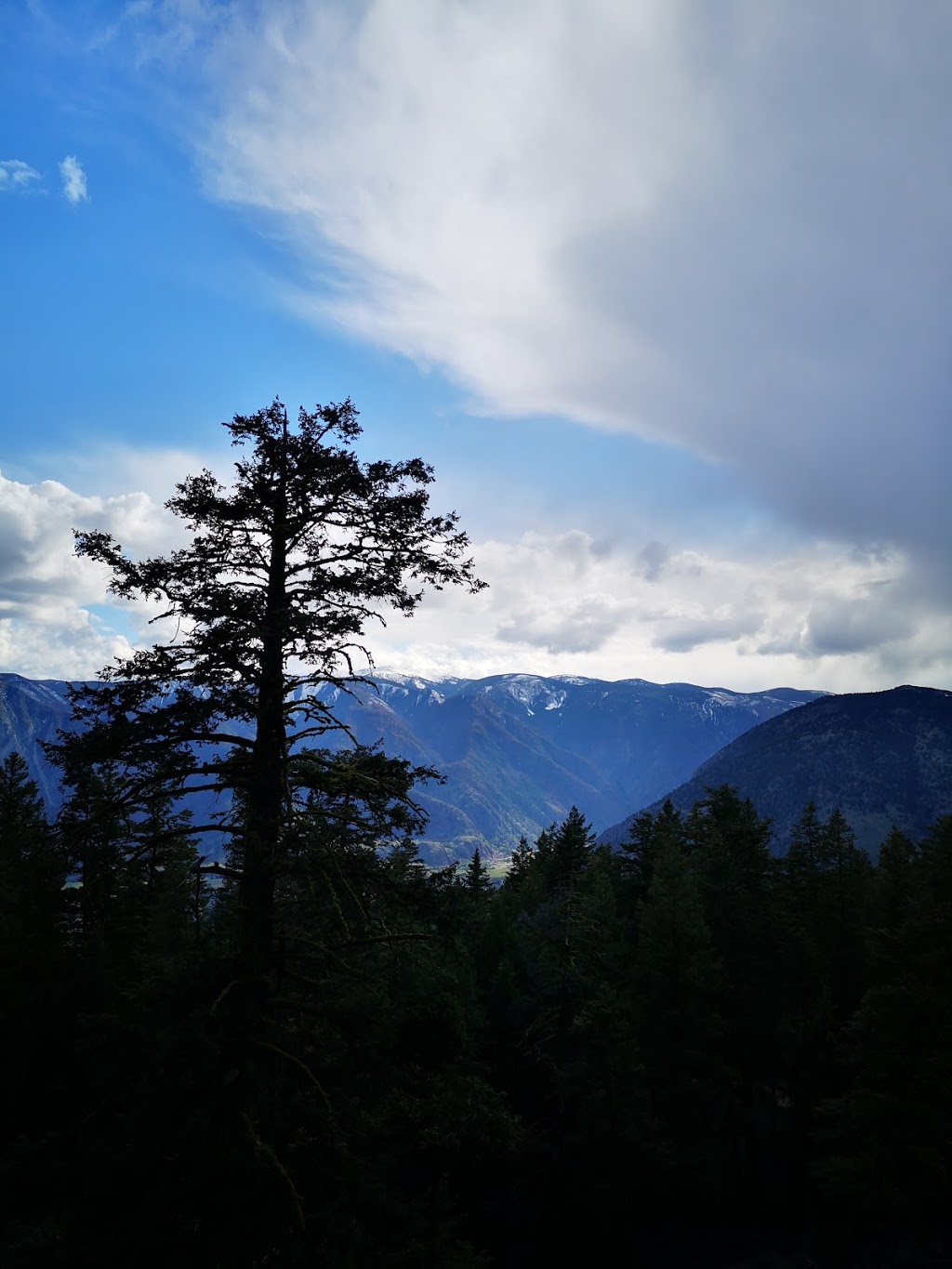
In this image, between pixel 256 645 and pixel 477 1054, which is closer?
pixel 256 645

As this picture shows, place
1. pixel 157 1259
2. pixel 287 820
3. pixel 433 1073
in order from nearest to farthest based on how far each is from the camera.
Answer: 1. pixel 157 1259
2. pixel 287 820
3. pixel 433 1073

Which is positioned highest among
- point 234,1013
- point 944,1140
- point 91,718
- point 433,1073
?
point 91,718

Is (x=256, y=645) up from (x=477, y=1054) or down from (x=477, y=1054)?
up

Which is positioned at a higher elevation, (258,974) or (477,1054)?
(258,974)

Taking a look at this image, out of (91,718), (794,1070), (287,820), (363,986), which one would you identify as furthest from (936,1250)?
(91,718)

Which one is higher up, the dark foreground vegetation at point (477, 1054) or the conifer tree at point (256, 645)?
the conifer tree at point (256, 645)

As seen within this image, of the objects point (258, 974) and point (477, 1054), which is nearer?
point (258, 974)

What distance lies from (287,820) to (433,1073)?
4693 millimetres

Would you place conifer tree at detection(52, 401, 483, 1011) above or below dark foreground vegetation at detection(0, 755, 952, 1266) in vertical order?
above

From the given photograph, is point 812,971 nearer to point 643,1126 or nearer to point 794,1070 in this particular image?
point 794,1070

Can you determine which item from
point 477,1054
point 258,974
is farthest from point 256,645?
point 477,1054

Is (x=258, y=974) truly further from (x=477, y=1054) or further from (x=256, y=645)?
(x=477, y=1054)

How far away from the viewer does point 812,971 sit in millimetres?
39969

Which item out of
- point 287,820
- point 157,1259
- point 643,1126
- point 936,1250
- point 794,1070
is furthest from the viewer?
point 794,1070
